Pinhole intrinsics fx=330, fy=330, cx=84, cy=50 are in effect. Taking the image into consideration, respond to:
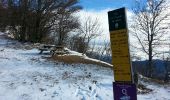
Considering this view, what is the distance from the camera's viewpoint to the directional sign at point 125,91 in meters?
5.96

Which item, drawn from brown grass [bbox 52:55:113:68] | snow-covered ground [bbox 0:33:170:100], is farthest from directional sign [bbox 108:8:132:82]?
brown grass [bbox 52:55:113:68]

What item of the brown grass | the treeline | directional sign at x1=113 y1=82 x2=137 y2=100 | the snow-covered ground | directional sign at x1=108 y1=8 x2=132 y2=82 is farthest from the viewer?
the treeline

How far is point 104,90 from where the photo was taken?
14383 millimetres

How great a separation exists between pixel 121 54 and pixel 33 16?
99.0ft

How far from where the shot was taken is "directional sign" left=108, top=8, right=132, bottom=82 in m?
6.06

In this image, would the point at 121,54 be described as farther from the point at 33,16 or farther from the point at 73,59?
the point at 33,16

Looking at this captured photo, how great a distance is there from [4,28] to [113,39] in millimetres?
32195

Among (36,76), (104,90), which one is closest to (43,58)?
(36,76)

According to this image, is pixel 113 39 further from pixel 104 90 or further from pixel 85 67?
pixel 85 67

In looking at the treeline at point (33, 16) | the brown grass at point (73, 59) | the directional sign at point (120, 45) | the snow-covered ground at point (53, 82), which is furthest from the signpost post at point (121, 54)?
the treeline at point (33, 16)

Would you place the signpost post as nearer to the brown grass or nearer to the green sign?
the green sign

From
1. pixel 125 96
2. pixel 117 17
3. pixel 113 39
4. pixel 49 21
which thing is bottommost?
pixel 125 96

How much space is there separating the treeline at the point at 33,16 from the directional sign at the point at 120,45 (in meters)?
28.5

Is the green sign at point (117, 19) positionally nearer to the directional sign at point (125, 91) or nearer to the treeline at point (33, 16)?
the directional sign at point (125, 91)
